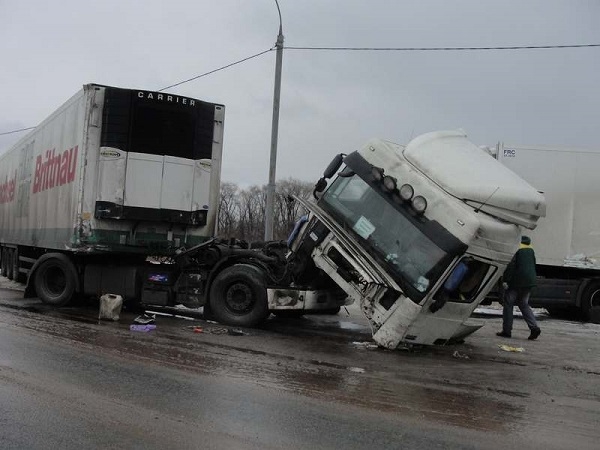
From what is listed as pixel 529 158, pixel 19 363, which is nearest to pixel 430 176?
pixel 19 363

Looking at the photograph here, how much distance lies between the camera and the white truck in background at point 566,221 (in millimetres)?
12820

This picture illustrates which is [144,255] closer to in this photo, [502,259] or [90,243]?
[90,243]

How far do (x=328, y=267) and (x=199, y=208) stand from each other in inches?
135

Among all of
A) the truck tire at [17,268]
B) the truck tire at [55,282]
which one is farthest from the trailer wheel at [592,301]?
the truck tire at [17,268]

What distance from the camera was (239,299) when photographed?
9727mm

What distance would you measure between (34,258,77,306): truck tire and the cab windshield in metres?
5.58

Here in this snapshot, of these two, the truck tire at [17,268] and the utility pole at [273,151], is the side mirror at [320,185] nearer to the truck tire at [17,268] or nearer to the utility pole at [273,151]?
the utility pole at [273,151]

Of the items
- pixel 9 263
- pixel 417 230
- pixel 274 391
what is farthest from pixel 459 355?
pixel 9 263

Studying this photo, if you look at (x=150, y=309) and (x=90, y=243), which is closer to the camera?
(x=90, y=243)

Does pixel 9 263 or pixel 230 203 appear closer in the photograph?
pixel 9 263

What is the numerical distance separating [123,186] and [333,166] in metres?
4.03

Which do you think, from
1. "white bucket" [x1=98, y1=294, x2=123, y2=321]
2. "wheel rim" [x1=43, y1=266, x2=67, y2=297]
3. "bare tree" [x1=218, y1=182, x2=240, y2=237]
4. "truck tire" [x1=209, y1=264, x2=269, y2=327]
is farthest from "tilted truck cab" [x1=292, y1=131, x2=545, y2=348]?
"bare tree" [x1=218, y1=182, x2=240, y2=237]

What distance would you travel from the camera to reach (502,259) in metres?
7.73

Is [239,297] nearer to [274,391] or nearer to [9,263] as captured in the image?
[274,391]
